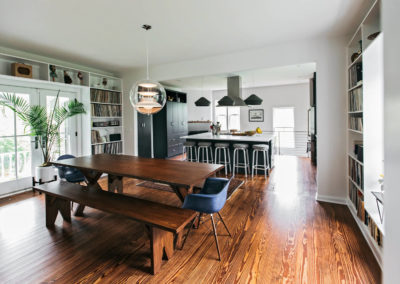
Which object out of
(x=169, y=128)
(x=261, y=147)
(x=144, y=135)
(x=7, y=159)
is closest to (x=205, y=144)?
(x=261, y=147)

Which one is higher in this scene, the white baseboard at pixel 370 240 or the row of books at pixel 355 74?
the row of books at pixel 355 74

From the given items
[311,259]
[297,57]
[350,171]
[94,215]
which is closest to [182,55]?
[297,57]

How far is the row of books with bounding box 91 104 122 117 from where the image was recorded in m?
5.34

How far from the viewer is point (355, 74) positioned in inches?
114

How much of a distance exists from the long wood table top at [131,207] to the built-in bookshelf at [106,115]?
2.68m

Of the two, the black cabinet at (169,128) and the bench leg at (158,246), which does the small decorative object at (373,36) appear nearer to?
the bench leg at (158,246)

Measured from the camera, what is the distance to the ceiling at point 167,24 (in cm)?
261

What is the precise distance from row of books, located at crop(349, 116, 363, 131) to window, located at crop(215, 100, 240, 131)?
6.85 metres

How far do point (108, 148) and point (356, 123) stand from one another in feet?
17.5

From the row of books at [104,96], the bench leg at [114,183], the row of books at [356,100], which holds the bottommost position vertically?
the bench leg at [114,183]

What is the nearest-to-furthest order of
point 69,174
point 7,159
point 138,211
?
point 138,211, point 69,174, point 7,159

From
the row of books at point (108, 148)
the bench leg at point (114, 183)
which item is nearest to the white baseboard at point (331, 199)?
the bench leg at point (114, 183)

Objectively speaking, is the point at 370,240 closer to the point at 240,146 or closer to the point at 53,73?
the point at 240,146

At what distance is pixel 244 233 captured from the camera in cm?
258
